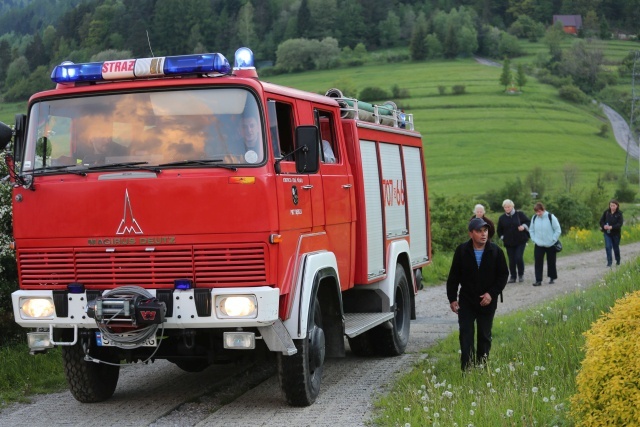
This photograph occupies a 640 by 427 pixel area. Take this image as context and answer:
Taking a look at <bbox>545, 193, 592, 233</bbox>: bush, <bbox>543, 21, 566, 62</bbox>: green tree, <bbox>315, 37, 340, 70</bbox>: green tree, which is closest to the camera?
<bbox>545, 193, 592, 233</bbox>: bush

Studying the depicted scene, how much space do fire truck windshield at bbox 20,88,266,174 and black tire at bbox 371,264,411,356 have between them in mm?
4194

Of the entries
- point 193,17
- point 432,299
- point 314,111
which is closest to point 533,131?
point 193,17

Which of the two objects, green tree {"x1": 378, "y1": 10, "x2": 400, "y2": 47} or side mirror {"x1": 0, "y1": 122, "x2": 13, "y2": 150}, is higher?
green tree {"x1": 378, "y1": 10, "x2": 400, "y2": 47}

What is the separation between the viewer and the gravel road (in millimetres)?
8664

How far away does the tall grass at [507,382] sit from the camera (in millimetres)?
7348

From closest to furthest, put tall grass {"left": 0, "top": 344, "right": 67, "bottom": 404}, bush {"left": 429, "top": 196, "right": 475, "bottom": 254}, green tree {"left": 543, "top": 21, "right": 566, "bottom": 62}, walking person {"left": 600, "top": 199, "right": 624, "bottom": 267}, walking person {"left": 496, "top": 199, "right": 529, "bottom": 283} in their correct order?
tall grass {"left": 0, "top": 344, "right": 67, "bottom": 404} < walking person {"left": 496, "top": 199, "right": 529, "bottom": 283} < walking person {"left": 600, "top": 199, "right": 624, "bottom": 267} < bush {"left": 429, "top": 196, "right": 475, "bottom": 254} < green tree {"left": 543, "top": 21, "right": 566, "bottom": 62}

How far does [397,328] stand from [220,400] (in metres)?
3.49

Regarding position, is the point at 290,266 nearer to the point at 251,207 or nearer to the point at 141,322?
the point at 251,207

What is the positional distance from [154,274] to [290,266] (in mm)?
1180

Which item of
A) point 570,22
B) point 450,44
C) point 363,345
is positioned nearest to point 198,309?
point 363,345

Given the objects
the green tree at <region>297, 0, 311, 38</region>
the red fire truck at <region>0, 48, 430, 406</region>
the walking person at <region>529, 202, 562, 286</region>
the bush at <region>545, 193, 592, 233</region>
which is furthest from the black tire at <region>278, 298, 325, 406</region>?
the green tree at <region>297, 0, 311, 38</region>

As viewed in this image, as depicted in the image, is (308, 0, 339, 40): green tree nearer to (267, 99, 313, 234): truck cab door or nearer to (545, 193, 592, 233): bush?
(545, 193, 592, 233): bush

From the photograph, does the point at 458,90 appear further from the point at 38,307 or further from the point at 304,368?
the point at 38,307

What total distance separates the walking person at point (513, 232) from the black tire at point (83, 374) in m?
12.8
